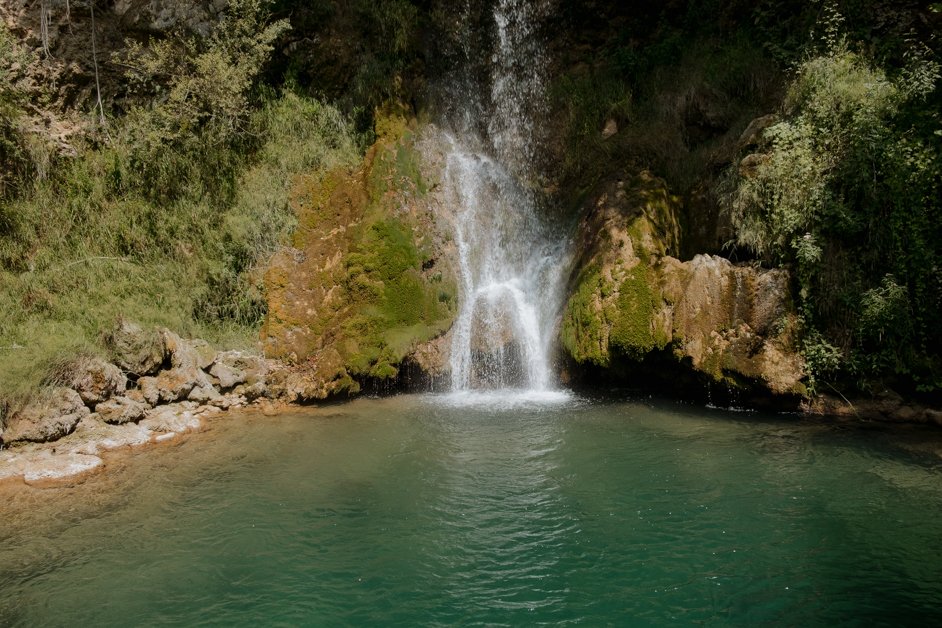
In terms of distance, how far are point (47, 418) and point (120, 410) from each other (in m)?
0.98

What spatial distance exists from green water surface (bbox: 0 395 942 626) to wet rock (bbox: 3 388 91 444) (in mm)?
1115

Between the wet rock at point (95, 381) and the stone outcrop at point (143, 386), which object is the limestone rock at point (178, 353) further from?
the wet rock at point (95, 381)

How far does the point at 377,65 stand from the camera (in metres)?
15.7

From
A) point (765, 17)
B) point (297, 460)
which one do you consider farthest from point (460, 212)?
point (765, 17)

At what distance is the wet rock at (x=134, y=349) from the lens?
10484 millimetres

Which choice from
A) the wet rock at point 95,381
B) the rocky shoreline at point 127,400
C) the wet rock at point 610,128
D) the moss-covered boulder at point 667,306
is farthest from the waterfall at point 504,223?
the wet rock at point 95,381

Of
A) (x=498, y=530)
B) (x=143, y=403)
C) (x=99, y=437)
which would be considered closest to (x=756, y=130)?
(x=498, y=530)

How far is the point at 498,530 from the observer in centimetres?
685

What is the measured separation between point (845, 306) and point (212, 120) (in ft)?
44.1

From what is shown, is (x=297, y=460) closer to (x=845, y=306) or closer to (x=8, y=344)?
(x=8, y=344)

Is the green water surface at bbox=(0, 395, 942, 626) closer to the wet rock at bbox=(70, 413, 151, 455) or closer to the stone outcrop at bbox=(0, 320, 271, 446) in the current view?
the wet rock at bbox=(70, 413, 151, 455)

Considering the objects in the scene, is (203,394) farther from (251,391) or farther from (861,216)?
(861,216)

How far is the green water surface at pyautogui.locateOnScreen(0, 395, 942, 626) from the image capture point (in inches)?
220

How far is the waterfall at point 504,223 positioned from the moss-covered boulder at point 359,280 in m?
0.76
